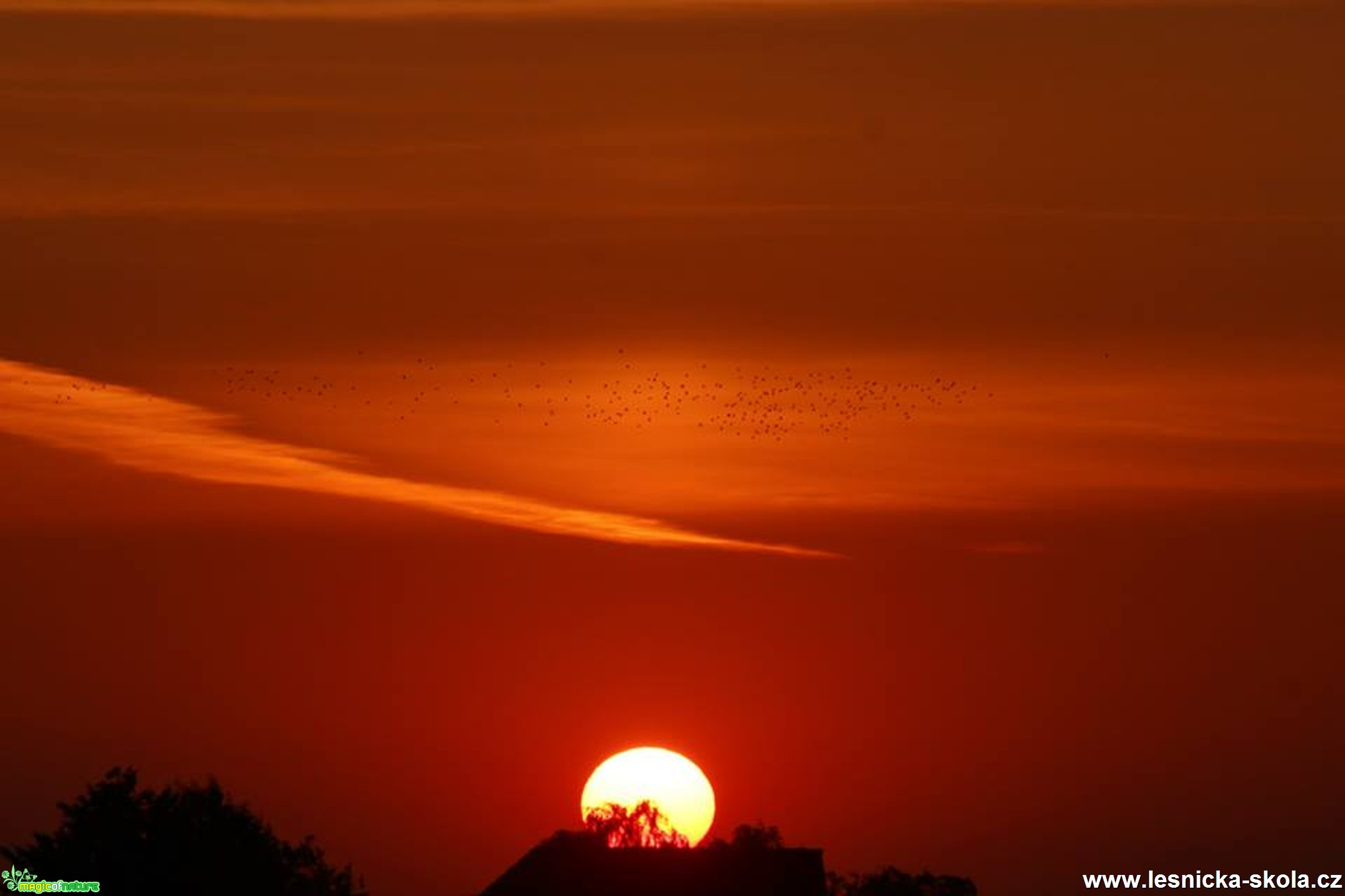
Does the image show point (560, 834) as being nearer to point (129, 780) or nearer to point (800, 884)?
point (800, 884)

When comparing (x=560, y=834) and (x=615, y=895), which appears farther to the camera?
(x=560, y=834)

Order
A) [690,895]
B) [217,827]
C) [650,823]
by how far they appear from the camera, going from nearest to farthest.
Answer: [690,895], [650,823], [217,827]

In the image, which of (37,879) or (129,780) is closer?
(37,879)

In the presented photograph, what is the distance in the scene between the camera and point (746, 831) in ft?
279

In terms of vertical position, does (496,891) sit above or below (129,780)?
below

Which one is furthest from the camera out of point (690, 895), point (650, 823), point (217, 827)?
point (217, 827)

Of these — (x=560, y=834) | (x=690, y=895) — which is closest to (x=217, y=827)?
(x=560, y=834)

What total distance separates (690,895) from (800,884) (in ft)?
13.8

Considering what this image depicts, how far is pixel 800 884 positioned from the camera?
77625 mm

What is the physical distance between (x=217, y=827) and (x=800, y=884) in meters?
20.0

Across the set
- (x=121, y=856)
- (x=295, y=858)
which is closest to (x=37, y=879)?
(x=121, y=856)

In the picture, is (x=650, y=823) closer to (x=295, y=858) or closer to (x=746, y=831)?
(x=746, y=831)

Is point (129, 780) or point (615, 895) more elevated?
point (129, 780)

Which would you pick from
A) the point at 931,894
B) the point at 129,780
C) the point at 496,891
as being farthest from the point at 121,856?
the point at 931,894
